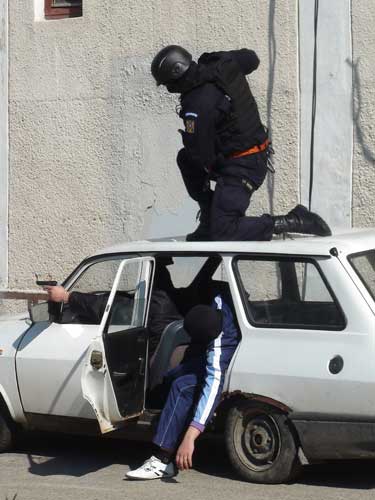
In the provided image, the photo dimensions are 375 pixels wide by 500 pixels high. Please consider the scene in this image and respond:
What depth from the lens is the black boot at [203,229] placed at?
6.84 metres

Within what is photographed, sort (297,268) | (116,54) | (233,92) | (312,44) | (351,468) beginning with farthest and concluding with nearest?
(116,54)
(312,44)
(233,92)
(351,468)
(297,268)

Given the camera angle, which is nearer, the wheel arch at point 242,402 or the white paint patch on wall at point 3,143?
the wheel arch at point 242,402

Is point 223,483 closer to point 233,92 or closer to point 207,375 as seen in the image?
point 207,375

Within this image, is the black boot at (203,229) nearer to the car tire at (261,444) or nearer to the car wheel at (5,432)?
the car tire at (261,444)

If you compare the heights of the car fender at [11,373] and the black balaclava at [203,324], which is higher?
the black balaclava at [203,324]

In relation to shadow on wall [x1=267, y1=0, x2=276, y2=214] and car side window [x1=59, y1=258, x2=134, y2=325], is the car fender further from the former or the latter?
shadow on wall [x1=267, y1=0, x2=276, y2=214]

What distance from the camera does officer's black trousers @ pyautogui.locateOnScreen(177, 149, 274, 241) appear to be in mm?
6539

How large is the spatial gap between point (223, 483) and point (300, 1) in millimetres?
5034

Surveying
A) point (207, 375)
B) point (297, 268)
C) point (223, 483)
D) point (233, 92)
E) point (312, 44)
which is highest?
point (312, 44)

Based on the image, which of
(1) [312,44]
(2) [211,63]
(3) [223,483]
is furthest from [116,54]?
(3) [223,483]

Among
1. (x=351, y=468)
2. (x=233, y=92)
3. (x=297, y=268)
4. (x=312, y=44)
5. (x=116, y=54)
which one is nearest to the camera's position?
(x=297, y=268)

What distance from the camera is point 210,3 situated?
10062 mm

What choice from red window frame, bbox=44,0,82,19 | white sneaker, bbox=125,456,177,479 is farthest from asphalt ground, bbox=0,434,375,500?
red window frame, bbox=44,0,82,19

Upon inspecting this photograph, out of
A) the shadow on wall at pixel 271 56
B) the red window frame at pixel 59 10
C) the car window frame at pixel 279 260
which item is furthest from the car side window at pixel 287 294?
the red window frame at pixel 59 10
